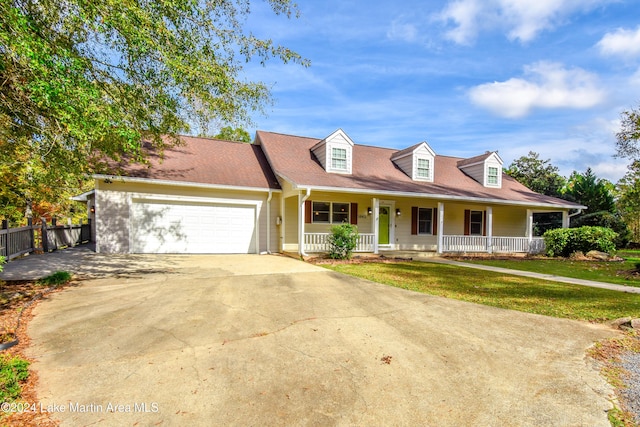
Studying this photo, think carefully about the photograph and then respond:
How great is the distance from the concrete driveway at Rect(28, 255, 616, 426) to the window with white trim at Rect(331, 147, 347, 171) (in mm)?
9301

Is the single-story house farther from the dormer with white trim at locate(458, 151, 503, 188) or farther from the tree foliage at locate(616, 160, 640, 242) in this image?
the tree foliage at locate(616, 160, 640, 242)

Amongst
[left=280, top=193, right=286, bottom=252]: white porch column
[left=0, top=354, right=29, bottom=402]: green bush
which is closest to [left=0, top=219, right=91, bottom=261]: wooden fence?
[left=0, top=354, right=29, bottom=402]: green bush


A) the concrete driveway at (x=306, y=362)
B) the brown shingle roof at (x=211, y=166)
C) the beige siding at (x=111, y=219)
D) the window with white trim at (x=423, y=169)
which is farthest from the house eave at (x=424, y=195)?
the beige siding at (x=111, y=219)

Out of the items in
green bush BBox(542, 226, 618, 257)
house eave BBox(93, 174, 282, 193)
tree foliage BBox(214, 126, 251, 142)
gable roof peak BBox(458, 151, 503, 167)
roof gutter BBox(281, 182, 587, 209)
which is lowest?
green bush BBox(542, 226, 618, 257)

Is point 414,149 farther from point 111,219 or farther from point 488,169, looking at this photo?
point 111,219

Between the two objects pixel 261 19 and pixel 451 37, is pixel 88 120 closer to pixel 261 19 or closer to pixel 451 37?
pixel 261 19

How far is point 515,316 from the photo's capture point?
16.8 feet

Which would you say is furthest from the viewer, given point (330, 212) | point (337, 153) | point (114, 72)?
point (337, 153)

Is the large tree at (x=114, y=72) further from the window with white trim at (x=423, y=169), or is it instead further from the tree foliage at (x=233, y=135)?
the tree foliage at (x=233, y=135)

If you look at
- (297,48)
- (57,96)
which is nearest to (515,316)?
(297,48)

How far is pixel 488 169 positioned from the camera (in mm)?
17406

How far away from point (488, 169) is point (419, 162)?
4.38 m

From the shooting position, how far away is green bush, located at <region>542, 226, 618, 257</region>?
45.1ft

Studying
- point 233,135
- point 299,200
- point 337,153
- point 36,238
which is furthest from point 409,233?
point 233,135
